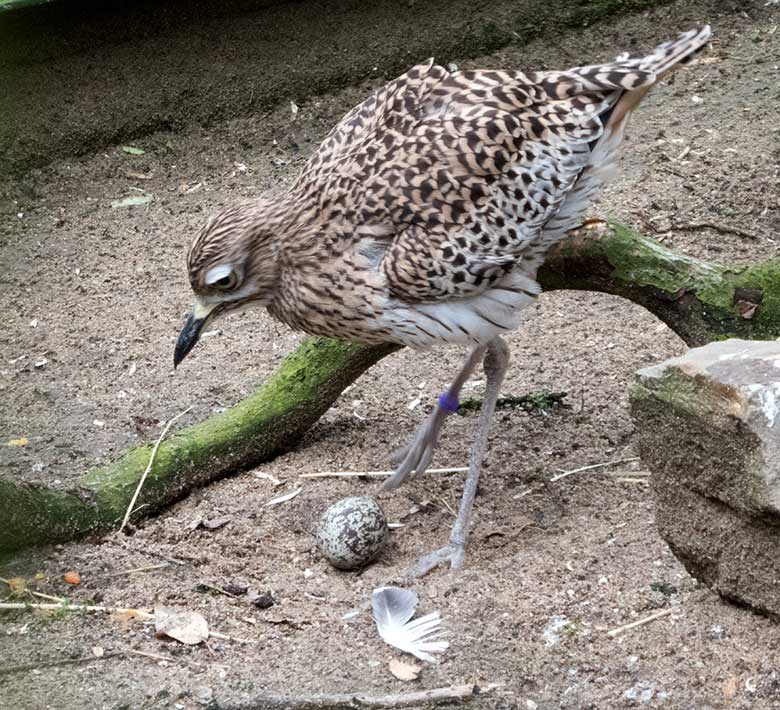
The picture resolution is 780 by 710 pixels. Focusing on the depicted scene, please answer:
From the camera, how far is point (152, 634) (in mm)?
3818

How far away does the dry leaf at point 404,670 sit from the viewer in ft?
11.6

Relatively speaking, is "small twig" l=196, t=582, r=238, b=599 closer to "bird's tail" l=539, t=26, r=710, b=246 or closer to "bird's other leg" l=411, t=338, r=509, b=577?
"bird's other leg" l=411, t=338, r=509, b=577

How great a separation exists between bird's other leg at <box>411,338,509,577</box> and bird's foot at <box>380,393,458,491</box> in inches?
8.4

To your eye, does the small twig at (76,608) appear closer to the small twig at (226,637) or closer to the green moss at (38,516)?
the small twig at (226,637)

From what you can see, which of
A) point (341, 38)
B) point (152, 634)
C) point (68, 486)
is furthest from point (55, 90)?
point (152, 634)

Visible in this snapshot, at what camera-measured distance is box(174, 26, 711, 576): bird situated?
4188 millimetres

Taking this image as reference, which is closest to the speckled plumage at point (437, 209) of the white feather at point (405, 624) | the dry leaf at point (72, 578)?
the white feather at point (405, 624)

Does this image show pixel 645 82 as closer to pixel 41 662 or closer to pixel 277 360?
pixel 277 360

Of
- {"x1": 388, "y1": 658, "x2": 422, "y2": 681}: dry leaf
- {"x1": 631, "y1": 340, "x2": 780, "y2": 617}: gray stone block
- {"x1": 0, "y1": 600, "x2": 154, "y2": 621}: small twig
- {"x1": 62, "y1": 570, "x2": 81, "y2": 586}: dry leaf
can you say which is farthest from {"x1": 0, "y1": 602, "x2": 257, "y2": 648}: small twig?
{"x1": 631, "y1": 340, "x2": 780, "y2": 617}: gray stone block

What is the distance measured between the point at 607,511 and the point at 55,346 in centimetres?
281

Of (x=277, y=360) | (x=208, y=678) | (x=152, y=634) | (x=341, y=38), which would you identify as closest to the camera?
(x=208, y=678)

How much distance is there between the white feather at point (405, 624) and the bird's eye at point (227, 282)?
119 cm

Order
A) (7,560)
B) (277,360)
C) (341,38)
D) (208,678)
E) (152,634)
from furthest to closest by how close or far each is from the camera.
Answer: (341,38)
(277,360)
(7,560)
(152,634)
(208,678)

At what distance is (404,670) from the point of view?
11.7ft
